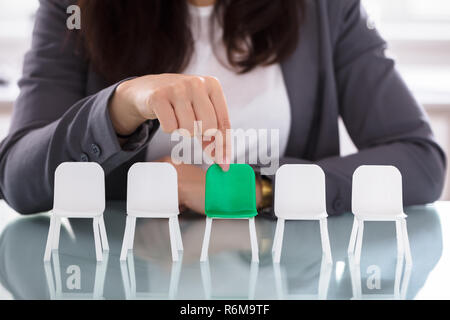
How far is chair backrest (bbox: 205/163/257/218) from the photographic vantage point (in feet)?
1.30

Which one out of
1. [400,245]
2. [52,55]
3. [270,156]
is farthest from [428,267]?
[52,55]

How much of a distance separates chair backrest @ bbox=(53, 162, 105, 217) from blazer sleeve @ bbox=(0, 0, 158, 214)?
0.06 metres

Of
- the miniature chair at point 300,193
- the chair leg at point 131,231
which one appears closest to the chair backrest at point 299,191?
the miniature chair at point 300,193

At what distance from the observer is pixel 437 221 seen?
0.55 metres

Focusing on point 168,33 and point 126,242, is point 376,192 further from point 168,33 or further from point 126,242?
point 168,33

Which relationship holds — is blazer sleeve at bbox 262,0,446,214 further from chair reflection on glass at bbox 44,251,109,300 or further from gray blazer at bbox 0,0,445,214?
chair reflection on glass at bbox 44,251,109,300

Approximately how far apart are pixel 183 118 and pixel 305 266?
130 millimetres

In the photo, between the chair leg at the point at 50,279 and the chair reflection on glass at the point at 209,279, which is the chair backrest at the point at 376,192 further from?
the chair leg at the point at 50,279

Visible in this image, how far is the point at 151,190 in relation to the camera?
1.30ft

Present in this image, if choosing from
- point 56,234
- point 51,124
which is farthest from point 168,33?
point 56,234

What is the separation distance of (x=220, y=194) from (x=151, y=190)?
1.9 inches

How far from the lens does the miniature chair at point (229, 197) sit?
0.40m
